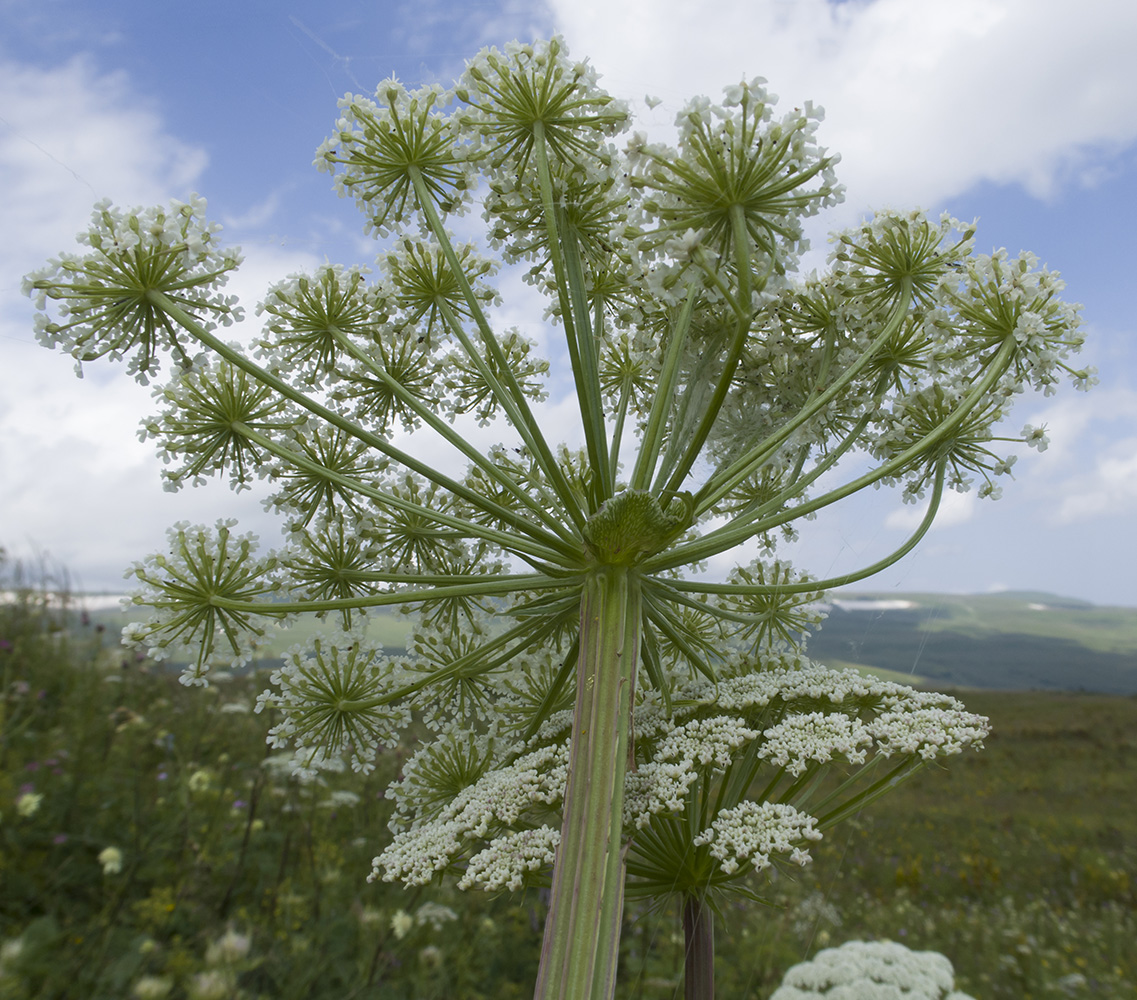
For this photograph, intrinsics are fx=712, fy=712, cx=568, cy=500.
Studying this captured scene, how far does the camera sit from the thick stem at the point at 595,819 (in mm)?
1618

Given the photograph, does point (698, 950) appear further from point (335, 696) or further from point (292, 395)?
point (292, 395)

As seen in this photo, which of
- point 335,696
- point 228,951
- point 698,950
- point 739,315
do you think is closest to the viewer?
point 739,315

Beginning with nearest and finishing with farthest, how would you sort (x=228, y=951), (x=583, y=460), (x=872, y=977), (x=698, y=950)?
(x=698, y=950), (x=583, y=460), (x=228, y=951), (x=872, y=977)

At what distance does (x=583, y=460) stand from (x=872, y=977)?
3.89m

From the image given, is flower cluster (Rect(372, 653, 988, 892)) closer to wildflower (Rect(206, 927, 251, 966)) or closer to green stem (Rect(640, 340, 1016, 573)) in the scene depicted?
green stem (Rect(640, 340, 1016, 573))

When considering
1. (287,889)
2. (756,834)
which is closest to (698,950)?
(756,834)

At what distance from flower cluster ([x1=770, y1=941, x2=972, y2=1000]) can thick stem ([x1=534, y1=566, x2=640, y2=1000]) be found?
3.56 m

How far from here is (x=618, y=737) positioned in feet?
5.98

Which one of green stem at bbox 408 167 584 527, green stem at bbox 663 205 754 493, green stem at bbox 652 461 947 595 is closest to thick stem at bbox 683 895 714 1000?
green stem at bbox 652 461 947 595

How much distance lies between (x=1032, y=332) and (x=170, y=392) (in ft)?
9.76

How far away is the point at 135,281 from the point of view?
83.5 inches

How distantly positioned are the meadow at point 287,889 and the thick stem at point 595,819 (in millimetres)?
874

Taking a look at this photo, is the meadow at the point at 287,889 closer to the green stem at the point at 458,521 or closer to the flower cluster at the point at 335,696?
the flower cluster at the point at 335,696

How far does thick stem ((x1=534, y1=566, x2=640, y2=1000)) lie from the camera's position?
5.31 ft
